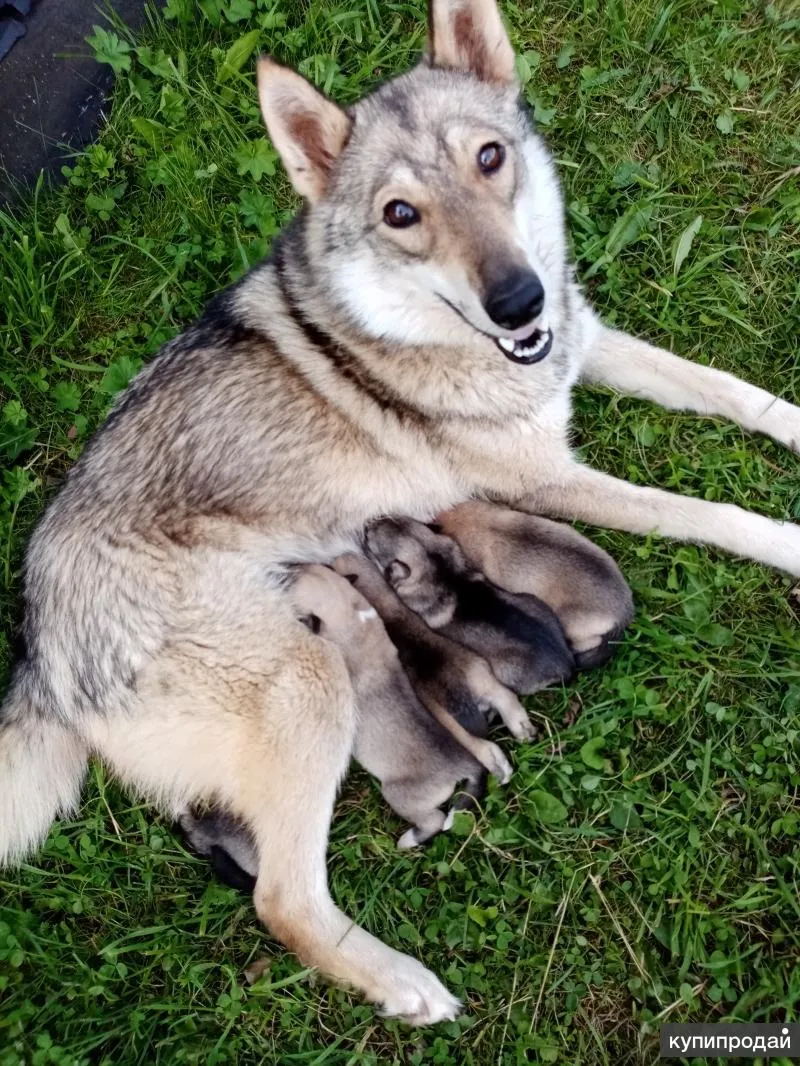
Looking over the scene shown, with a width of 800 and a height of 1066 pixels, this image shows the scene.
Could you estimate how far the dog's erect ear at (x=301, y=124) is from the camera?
261 centimetres

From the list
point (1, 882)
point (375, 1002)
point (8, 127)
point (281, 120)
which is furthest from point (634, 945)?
point (8, 127)

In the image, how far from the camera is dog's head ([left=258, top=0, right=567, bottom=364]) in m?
2.58

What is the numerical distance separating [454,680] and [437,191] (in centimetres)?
→ 167

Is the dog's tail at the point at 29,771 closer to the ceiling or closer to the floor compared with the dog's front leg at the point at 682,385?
closer to the ceiling

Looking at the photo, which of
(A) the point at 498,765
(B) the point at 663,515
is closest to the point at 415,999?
(A) the point at 498,765

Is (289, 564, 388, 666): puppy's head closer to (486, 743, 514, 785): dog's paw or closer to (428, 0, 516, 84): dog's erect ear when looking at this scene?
(486, 743, 514, 785): dog's paw

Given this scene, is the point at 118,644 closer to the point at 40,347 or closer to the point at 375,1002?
the point at 375,1002

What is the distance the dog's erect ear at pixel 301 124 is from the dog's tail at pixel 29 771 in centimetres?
213

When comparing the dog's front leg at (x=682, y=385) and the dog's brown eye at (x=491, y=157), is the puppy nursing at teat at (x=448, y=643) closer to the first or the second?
the dog's front leg at (x=682, y=385)

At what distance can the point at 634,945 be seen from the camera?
115 inches

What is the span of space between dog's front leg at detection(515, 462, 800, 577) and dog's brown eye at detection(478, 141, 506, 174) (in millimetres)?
1144

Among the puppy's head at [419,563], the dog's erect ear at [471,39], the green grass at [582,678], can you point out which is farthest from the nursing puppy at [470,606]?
the dog's erect ear at [471,39]

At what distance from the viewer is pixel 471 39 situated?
2.88m

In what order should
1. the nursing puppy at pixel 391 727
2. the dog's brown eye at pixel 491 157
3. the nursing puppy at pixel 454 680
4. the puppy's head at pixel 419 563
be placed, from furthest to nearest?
the puppy's head at pixel 419 563, the nursing puppy at pixel 454 680, the nursing puppy at pixel 391 727, the dog's brown eye at pixel 491 157
